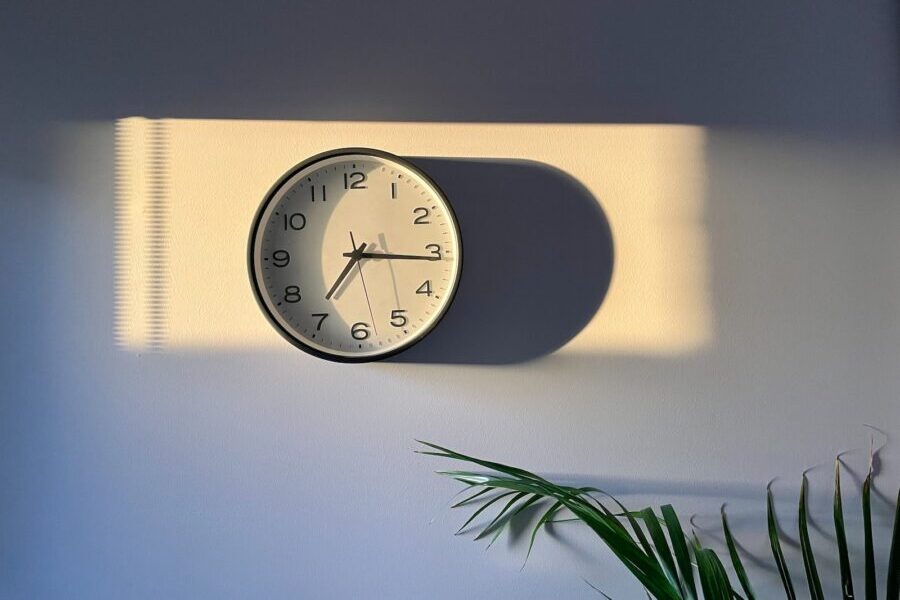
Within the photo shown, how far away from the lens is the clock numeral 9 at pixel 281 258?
3.62 ft

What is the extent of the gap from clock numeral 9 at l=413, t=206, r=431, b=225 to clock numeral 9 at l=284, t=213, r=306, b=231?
0.57 ft

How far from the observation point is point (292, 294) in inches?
43.4

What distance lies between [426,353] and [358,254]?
0.19m

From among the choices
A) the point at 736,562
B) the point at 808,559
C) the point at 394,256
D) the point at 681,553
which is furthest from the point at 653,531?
the point at 394,256

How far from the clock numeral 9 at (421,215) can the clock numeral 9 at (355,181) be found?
0.09 meters

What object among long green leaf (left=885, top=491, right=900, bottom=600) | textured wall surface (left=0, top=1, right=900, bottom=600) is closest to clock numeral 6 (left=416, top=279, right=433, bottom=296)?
textured wall surface (left=0, top=1, right=900, bottom=600)

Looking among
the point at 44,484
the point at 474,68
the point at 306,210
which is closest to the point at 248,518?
the point at 44,484

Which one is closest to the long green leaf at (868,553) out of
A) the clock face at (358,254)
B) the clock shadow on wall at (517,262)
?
the clock shadow on wall at (517,262)

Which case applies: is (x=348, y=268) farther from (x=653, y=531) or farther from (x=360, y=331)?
(x=653, y=531)

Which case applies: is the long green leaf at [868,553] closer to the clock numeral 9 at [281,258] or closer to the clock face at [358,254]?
the clock face at [358,254]

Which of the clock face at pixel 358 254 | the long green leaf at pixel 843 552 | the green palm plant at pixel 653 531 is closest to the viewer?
the green palm plant at pixel 653 531

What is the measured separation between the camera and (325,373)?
3.68ft

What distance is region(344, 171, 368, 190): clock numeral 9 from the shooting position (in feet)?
3.64

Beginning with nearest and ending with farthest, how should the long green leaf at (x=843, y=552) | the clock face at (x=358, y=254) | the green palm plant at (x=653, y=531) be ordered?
1. the green palm plant at (x=653, y=531)
2. the long green leaf at (x=843, y=552)
3. the clock face at (x=358, y=254)
